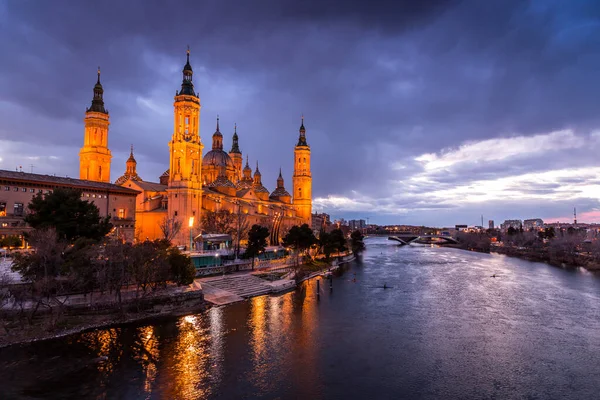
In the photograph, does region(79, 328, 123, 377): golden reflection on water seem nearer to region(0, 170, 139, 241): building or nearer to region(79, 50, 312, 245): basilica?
region(0, 170, 139, 241): building

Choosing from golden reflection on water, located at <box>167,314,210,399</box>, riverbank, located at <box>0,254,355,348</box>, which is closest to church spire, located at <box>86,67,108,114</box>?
riverbank, located at <box>0,254,355,348</box>

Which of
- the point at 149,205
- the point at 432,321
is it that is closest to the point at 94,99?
the point at 149,205

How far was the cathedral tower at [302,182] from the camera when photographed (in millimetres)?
116500

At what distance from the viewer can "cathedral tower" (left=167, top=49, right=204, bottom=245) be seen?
67812 mm

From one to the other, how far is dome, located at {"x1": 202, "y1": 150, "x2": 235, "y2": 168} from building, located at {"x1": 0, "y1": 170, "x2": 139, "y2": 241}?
3626cm

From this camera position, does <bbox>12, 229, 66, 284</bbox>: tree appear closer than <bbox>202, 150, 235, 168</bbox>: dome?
Yes

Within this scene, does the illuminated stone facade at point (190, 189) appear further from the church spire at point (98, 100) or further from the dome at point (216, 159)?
the church spire at point (98, 100)

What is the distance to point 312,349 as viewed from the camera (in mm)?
25594

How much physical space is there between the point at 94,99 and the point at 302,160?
5897 centimetres

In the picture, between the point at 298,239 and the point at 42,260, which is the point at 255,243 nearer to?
the point at 298,239

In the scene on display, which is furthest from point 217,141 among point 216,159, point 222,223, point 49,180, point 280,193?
point 49,180

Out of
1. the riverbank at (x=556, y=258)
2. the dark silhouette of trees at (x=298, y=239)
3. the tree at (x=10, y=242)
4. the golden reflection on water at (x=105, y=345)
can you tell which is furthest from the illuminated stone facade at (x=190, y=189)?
the riverbank at (x=556, y=258)

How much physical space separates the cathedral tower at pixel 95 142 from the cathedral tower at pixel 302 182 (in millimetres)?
54676

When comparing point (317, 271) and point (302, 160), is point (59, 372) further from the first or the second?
point (302, 160)
